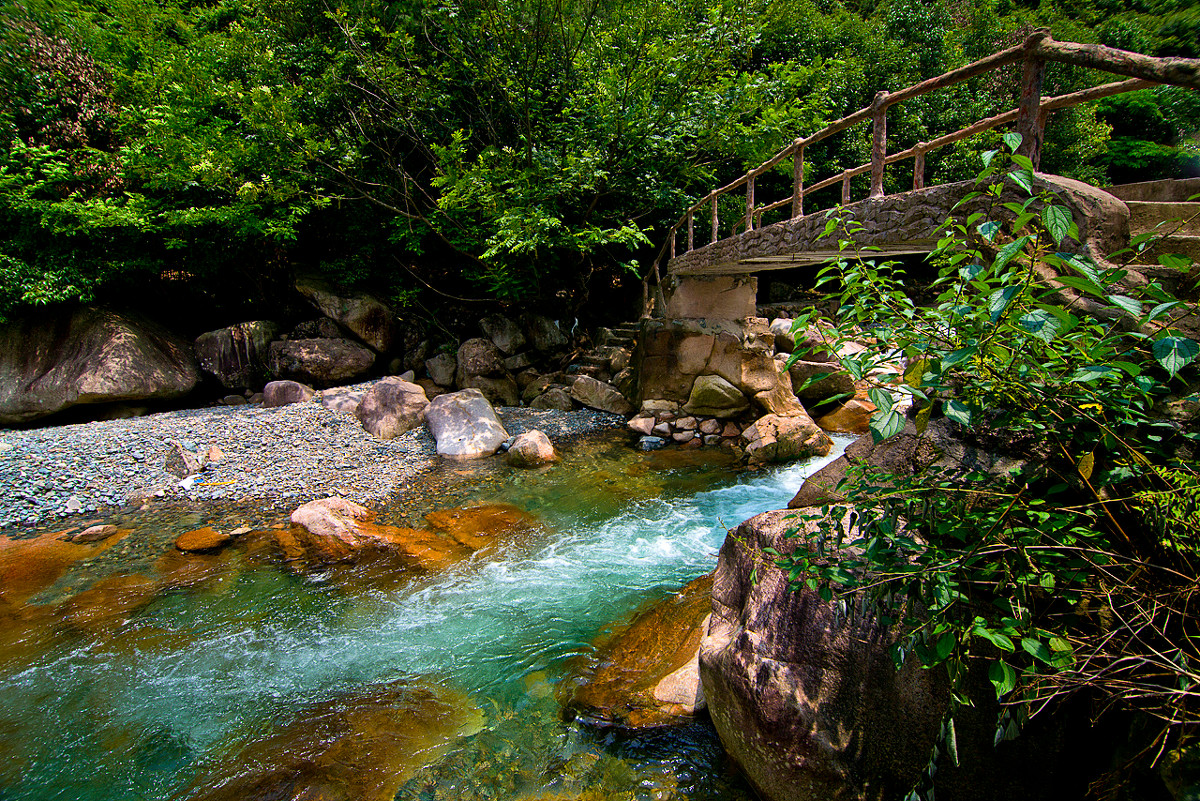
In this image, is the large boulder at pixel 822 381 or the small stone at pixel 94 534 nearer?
the small stone at pixel 94 534

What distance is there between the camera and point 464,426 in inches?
342

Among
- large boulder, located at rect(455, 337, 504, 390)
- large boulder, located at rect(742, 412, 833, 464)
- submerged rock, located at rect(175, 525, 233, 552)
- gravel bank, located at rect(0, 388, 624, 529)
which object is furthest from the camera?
large boulder, located at rect(455, 337, 504, 390)

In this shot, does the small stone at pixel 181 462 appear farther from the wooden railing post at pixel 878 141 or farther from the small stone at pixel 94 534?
the wooden railing post at pixel 878 141

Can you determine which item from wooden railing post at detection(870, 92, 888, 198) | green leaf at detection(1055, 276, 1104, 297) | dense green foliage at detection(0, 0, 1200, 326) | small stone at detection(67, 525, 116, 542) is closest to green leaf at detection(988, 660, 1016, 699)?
green leaf at detection(1055, 276, 1104, 297)

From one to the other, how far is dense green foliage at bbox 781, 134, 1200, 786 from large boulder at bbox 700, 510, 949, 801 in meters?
0.46

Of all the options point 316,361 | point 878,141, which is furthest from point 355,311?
point 878,141

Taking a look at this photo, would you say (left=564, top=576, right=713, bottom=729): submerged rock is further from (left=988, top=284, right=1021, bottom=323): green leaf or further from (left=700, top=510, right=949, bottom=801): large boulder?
(left=988, top=284, right=1021, bottom=323): green leaf

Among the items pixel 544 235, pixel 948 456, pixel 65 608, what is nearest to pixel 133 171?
pixel 544 235

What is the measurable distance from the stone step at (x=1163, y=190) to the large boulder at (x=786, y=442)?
436 centimetres

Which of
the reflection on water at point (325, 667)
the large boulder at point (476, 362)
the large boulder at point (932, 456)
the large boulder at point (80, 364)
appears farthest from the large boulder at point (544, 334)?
the large boulder at point (932, 456)

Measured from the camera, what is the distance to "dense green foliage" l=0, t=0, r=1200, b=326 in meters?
9.38

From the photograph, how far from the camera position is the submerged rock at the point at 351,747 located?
2.74 metres

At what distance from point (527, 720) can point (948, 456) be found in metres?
2.78

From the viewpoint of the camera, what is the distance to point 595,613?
14.0 ft
